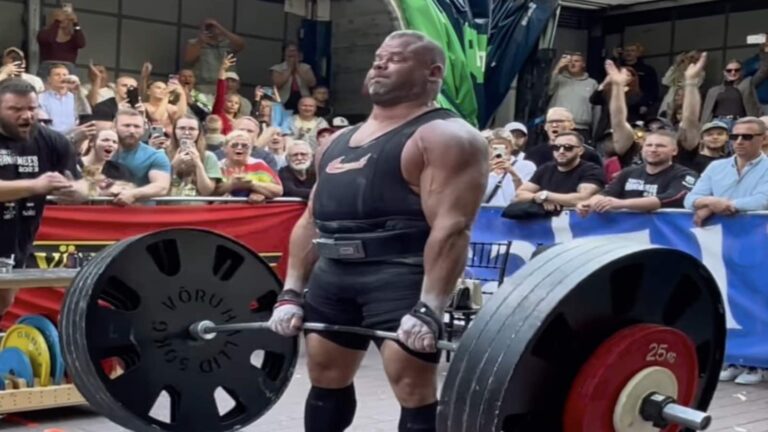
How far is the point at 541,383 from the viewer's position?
335 centimetres

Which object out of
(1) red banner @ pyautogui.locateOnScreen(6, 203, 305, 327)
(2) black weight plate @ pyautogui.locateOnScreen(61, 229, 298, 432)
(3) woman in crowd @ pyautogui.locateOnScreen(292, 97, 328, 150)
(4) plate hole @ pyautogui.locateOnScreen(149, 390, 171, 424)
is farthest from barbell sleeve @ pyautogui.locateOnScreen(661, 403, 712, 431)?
(3) woman in crowd @ pyautogui.locateOnScreen(292, 97, 328, 150)

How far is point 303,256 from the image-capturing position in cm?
445

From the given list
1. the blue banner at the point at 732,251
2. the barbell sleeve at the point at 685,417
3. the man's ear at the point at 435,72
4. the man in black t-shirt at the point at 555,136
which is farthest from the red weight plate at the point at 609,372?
the man in black t-shirt at the point at 555,136

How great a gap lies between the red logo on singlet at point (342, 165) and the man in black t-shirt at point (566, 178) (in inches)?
177

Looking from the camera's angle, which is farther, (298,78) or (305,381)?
(298,78)

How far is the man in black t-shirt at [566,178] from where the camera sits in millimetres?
8438

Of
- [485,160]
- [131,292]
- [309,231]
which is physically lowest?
[131,292]

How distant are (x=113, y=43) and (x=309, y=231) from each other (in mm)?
8989

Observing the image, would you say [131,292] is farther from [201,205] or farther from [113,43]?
[113,43]

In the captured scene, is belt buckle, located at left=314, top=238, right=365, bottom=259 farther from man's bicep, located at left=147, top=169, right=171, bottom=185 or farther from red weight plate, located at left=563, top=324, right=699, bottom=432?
man's bicep, located at left=147, top=169, right=171, bottom=185

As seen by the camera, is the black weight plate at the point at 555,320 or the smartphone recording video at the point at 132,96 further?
the smartphone recording video at the point at 132,96

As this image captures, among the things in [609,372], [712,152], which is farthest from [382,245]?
[712,152]

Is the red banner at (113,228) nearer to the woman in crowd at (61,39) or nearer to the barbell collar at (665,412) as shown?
the woman in crowd at (61,39)

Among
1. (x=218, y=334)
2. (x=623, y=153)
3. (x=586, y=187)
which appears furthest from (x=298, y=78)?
(x=218, y=334)
